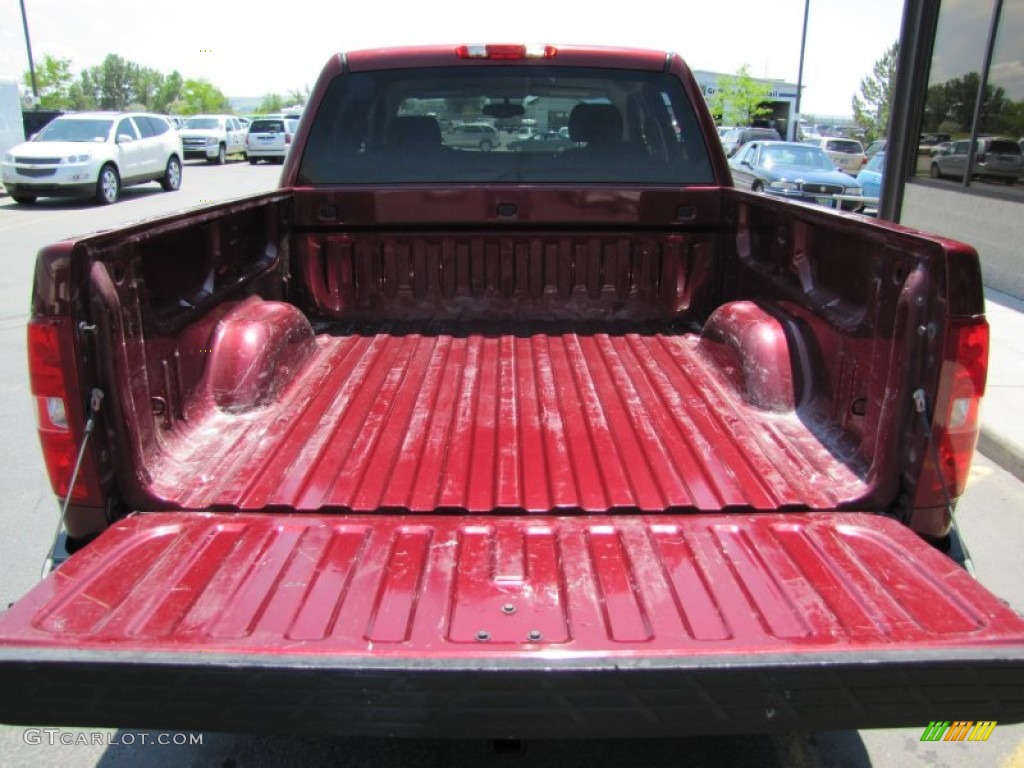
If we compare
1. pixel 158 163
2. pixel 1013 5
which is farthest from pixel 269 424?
pixel 158 163

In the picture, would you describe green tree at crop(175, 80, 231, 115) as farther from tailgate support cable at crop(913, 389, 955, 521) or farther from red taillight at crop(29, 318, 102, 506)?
tailgate support cable at crop(913, 389, 955, 521)

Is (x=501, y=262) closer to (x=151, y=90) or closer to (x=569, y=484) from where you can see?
(x=569, y=484)

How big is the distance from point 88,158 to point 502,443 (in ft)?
59.6

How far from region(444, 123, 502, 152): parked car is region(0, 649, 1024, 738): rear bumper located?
3008mm

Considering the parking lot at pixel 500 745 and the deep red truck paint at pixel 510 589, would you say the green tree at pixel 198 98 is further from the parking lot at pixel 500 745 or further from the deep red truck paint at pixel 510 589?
the deep red truck paint at pixel 510 589

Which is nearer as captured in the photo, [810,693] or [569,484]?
[810,693]

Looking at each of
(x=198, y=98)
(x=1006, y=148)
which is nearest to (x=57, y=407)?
(x=1006, y=148)

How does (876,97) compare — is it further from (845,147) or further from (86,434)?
(86,434)

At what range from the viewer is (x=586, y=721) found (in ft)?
5.66

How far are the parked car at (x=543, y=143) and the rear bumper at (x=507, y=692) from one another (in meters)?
2.97

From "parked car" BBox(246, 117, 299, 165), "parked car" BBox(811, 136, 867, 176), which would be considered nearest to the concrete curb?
"parked car" BBox(811, 136, 867, 176)

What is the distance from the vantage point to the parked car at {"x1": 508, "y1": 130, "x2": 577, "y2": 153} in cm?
414

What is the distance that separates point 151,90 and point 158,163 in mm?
62699

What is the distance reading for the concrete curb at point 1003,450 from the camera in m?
5.18
